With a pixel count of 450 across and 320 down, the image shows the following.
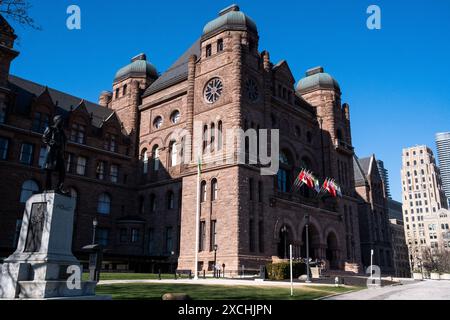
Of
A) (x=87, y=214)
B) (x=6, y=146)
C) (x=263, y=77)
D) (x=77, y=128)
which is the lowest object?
(x=87, y=214)

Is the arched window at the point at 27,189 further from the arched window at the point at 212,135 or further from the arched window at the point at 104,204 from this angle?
the arched window at the point at 212,135

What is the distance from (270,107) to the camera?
47.1m

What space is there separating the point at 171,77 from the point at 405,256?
119 meters

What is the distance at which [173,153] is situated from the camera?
1945 inches

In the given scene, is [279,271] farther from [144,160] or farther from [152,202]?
[144,160]

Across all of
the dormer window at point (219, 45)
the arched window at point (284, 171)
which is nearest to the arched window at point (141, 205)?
the arched window at point (284, 171)

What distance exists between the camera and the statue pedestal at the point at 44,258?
1294 centimetres

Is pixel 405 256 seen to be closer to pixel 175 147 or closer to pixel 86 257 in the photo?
pixel 175 147

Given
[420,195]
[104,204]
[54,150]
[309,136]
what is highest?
[420,195]

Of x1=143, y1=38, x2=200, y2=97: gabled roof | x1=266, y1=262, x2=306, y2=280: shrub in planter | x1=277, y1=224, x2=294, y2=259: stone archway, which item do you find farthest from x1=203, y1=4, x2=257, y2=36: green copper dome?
x1=266, y1=262, x2=306, y2=280: shrub in planter

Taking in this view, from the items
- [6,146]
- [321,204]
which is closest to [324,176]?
[321,204]

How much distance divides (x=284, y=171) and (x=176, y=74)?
18584mm

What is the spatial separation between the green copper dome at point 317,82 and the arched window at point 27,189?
3927 centimetres

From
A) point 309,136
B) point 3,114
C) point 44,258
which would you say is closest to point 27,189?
point 3,114
